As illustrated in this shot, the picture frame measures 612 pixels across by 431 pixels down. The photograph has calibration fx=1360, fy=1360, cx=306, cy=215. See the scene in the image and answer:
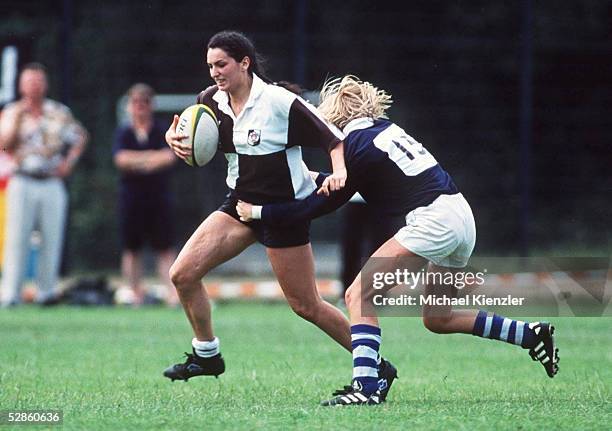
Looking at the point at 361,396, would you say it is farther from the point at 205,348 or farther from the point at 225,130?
the point at 225,130

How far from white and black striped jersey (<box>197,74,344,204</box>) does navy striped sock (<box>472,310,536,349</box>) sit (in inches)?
42.0

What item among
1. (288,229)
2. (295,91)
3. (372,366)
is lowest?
(372,366)

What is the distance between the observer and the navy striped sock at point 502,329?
6574 millimetres

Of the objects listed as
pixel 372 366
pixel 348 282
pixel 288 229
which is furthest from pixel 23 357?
pixel 348 282

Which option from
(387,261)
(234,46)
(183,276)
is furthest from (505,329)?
(234,46)

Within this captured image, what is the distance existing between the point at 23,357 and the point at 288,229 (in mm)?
2590

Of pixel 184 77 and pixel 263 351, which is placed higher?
pixel 184 77

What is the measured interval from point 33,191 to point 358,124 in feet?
24.2

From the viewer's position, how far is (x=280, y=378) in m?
7.37

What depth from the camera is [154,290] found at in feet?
47.6

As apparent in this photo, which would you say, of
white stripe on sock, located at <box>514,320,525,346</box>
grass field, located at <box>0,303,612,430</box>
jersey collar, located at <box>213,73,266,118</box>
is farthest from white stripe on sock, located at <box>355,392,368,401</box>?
jersey collar, located at <box>213,73,266,118</box>

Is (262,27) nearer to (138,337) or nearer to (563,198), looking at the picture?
(563,198)

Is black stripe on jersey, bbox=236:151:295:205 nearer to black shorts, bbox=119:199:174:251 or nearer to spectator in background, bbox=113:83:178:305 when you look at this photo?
spectator in background, bbox=113:83:178:305

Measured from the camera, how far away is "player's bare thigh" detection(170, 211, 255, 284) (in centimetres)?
683
